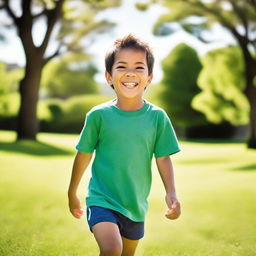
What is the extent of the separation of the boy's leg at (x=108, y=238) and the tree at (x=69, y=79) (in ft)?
120

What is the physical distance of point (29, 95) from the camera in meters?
16.8

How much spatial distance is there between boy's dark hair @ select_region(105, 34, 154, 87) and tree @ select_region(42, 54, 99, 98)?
3594cm

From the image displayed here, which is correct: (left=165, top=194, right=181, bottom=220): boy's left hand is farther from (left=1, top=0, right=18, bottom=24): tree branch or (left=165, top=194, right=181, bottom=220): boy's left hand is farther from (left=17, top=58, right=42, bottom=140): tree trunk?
(left=1, top=0, right=18, bottom=24): tree branch

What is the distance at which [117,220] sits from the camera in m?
2.97

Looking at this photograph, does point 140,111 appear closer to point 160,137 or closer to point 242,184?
point 160,137

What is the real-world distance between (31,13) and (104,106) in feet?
46.1

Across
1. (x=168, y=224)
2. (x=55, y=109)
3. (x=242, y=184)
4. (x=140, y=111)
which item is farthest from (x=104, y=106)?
(x=55, y=109)

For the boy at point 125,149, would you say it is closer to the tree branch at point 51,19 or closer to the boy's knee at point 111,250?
the boy's knee at point 111,250

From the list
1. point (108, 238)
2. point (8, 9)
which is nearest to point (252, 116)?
point (8, 9)

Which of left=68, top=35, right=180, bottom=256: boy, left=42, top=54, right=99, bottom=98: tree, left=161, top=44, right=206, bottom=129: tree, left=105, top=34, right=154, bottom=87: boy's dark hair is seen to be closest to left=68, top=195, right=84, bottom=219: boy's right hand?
left=68, top=35, right=180, bottom=256: boy

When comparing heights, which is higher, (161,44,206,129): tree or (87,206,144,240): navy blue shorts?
(87,206,144,240): navy blue shorts

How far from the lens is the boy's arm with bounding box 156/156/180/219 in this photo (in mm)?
2969

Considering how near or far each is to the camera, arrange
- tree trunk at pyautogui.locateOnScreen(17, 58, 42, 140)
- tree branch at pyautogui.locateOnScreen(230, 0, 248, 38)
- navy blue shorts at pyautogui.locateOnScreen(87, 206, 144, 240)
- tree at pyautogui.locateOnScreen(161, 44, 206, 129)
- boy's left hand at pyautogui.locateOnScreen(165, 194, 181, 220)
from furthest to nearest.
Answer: tree at pyautogui.locateOnScreen(161, 44, 206, 129)
tree branch at pyautogui.locateOnScreen(230, 0, 248, 38)
tree trunk at pyautogui.locateOnScreen(17, 58, 42, 140)
boy's left hand at pyautogui.locateOnScreen(165, 194, 181, 220)
navy blue shorts at pyautogui.locateOnScreen(87, 206, 144, 240)

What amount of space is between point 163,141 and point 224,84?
1581 cm
